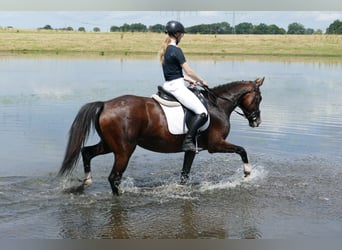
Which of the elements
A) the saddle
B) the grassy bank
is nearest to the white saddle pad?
the saddle

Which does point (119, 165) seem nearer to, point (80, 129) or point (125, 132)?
point (125, 132)

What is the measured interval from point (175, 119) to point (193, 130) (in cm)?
29

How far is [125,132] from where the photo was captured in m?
6.51

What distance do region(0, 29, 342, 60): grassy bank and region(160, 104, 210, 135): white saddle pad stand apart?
83.0ft

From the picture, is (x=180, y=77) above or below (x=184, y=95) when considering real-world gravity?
above

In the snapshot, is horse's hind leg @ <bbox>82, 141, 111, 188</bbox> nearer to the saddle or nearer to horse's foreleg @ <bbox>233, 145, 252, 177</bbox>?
the saddle

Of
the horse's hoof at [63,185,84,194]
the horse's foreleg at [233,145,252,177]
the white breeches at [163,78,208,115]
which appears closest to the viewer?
the white breeches at [163,78,208,115]

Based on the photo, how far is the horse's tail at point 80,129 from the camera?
256 inches

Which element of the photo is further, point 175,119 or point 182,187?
point 182,187

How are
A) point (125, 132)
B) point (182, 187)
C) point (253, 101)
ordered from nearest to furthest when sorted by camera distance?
point (125, 132) < point (182, 187) < point (253, 101)

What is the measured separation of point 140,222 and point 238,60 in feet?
99.1

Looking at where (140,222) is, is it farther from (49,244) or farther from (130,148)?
(49,244)

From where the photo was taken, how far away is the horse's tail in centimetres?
650

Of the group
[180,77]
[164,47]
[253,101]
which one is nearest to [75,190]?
[180,77]
